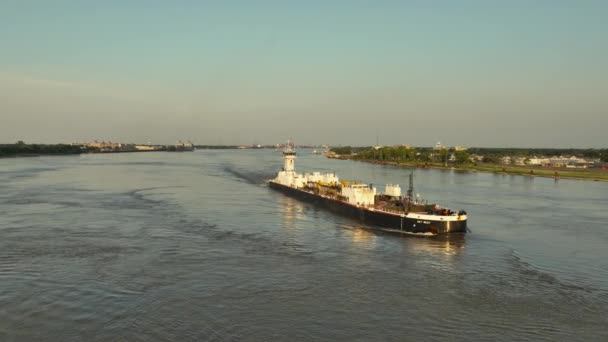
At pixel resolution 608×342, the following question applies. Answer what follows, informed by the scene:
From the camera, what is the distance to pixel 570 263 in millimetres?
30078

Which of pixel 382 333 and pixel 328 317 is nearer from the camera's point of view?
pixel 382 333

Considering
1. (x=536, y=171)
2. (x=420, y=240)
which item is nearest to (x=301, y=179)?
(x=420, y=240)

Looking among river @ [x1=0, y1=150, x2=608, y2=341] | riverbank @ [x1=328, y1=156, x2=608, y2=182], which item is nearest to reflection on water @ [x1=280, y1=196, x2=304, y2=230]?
river @ [x1=0, y1=150, x2=608, y2=341]

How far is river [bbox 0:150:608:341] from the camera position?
1956 cm

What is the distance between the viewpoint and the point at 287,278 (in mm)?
25844

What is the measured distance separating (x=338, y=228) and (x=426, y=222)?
805 centimetres

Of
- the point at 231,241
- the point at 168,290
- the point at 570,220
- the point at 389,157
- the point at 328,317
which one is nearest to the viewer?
the point at 328,317

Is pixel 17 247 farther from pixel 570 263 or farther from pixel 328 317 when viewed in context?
pixel 570 263

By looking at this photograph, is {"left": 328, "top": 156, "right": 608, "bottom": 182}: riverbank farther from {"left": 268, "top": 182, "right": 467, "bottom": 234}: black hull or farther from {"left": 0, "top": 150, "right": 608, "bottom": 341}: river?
{"left": 268, "top": 182, "right": 467, "bottom": 234}: black hull

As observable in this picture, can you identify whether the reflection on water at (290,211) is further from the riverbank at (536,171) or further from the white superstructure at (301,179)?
the riverbank at (536,171)

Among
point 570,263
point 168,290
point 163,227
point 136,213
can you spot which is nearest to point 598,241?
point 570,263

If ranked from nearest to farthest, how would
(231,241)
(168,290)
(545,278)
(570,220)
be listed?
→ (168,290) < (545,278) < (231,241) < (570,220)

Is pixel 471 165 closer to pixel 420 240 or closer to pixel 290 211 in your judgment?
pixel 290 211

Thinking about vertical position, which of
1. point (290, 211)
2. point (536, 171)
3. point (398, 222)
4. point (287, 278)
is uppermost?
point (536, 171)
